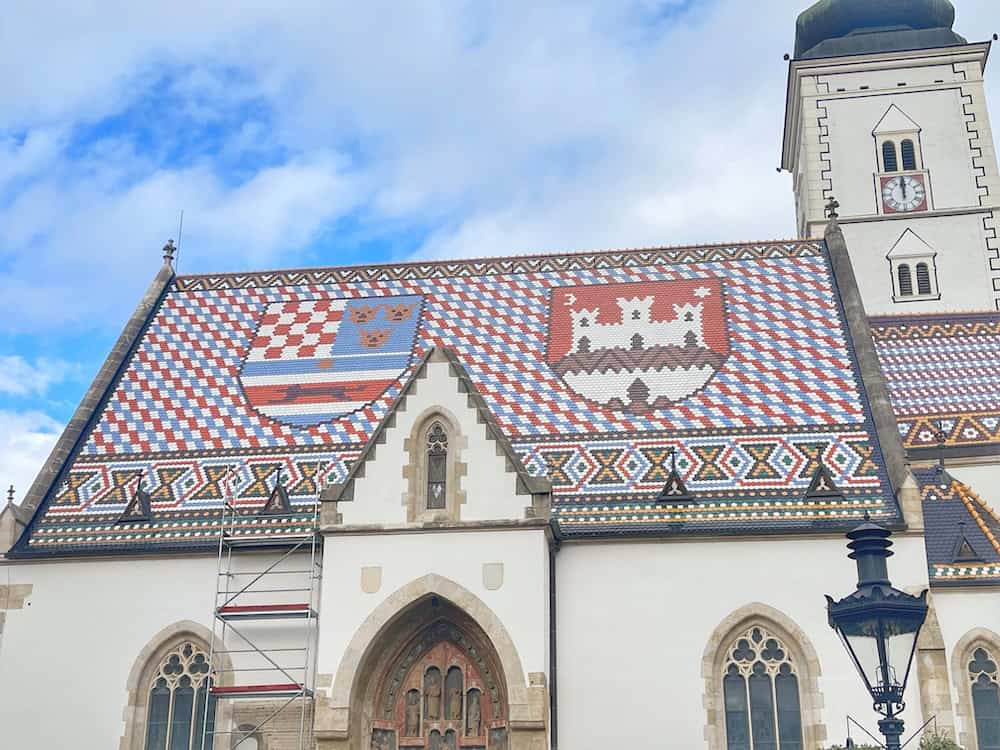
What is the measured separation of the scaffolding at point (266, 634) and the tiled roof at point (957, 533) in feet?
32.9

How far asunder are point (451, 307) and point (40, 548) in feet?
30.5

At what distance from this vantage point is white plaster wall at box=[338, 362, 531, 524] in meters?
19.5

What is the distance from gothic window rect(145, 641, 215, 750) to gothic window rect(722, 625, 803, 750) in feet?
27.2

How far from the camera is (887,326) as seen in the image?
27.8 m

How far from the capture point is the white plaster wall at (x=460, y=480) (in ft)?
64.0

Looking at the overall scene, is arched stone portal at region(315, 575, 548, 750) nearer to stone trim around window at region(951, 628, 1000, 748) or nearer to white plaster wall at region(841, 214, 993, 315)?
stone trim around window at region(951, 628, 1000, 748)

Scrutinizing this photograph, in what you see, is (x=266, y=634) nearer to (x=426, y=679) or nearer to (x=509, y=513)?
(x=426, y=679)

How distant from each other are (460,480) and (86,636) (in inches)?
275

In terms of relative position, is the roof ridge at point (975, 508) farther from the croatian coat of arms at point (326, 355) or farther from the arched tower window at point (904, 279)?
the arched tower window at point (904, 279)

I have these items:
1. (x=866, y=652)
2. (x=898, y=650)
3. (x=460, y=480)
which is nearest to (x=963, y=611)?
(x=460, y=480)

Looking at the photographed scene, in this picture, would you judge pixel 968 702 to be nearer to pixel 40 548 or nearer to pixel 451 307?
pixel 451 307

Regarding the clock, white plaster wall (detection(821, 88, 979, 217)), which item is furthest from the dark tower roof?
the clock

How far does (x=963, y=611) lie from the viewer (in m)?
19.8

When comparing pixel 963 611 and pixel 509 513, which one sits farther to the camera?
pixel 963 611
